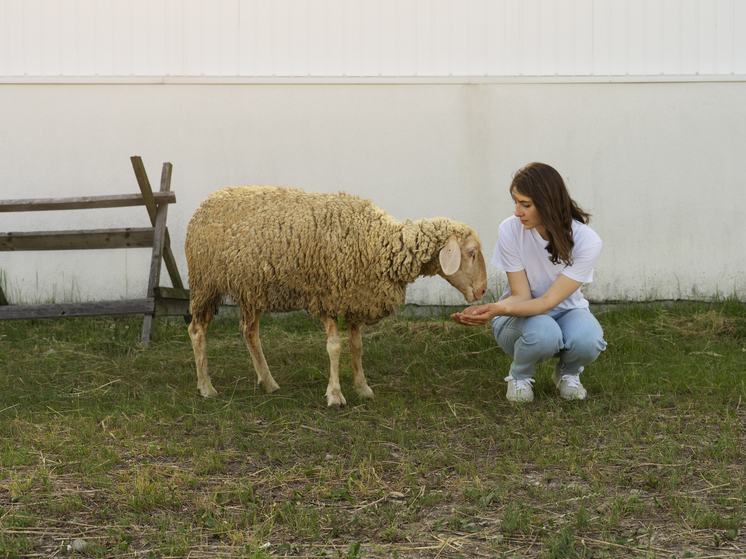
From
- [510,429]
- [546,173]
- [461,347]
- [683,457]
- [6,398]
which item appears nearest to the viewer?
[683,457]

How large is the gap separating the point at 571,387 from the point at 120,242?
3931 millimetres

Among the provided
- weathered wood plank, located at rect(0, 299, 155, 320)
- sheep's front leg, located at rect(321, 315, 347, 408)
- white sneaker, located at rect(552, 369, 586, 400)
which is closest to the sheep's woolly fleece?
sheep's front leg, located at rect(321, 315, 347, 408)

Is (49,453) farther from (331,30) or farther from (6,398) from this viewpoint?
(331,30)

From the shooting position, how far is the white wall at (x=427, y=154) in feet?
20.6

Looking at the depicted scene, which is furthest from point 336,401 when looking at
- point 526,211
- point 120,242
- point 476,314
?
point 120,242

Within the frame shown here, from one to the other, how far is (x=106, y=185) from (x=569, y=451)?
508cm

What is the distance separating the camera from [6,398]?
4.03 m

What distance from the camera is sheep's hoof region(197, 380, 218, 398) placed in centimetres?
413

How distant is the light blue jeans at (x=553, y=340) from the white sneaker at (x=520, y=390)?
0.03m

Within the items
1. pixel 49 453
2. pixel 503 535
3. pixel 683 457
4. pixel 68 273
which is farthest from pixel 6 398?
pixel 683 457

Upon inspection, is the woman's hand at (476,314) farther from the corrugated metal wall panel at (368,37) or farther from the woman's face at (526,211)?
the corrugated metal wall panel at (368,37)

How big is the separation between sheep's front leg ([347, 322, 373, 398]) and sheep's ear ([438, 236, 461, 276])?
70cm

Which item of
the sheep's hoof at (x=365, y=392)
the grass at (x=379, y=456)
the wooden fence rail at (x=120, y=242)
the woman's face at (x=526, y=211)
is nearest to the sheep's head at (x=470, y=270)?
the woman's face at (x=526, y=211)

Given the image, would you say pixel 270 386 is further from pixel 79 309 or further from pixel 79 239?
pixel 79 239
